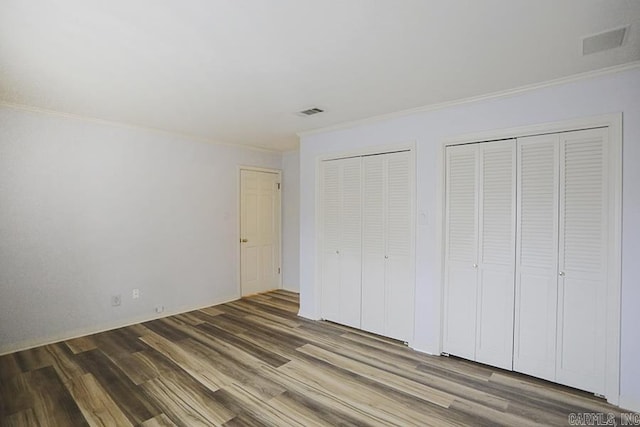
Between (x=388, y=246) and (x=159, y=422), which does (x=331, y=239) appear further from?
(x=159, y=422)

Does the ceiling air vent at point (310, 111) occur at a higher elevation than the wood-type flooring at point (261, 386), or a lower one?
higher

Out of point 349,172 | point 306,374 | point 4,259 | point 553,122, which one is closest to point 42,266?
point 4,259

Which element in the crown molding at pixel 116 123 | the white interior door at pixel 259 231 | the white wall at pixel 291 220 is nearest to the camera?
the crown molding at pixel 116 123

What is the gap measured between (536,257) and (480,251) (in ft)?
1.42

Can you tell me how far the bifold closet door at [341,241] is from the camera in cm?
387

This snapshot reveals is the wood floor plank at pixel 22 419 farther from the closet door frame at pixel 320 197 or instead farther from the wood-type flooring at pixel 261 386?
the closet door frame at pixel 320 197

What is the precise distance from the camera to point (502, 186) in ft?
9.38

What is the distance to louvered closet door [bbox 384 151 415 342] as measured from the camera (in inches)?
134

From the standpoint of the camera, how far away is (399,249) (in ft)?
11.5

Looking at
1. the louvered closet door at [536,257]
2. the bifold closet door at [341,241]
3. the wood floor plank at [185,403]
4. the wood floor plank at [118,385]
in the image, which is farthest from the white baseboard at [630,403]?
the wood floor plank at [118,385]

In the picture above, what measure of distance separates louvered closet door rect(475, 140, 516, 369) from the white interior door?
3529mm

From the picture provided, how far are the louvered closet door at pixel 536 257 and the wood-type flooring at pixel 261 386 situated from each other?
0.77 ft

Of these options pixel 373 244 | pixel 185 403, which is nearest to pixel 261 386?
pixel 185 403

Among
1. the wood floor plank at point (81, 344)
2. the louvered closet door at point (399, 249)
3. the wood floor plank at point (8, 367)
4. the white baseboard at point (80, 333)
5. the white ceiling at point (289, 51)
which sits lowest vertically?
the wood floor plank at point (81, 344)
